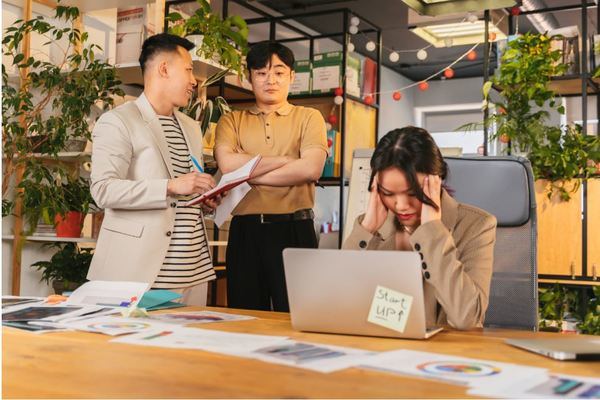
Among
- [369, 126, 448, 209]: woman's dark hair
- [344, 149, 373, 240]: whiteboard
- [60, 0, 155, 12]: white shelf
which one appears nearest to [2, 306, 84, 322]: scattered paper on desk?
[369, 126, 448, 209]: woman's dark hair

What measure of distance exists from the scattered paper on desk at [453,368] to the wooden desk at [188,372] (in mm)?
36

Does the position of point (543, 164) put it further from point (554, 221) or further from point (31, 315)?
point (31, 315)

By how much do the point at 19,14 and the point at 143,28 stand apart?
72 cm

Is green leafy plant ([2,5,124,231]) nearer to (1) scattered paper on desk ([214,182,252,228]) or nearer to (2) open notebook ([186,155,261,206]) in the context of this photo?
(1) scattered paper on desk ([214,182,252,228])

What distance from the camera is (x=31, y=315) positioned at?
61.7 inches

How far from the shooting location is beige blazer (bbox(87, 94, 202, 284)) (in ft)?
7.27

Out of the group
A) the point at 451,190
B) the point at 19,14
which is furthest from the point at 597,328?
the point at 19,14

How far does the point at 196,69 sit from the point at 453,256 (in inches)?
91.2

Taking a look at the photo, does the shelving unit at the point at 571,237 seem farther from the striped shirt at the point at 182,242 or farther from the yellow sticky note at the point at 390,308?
the yellow sticky note at the point at 390,308

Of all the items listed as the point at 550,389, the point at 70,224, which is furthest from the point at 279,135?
the point at 550,389

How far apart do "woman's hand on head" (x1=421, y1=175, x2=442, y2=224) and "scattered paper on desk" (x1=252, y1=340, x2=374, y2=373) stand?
1.64 ft

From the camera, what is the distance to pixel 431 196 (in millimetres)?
1673

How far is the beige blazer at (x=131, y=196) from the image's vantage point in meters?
2.21

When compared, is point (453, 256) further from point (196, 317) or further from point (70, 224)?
point (70, 224)
